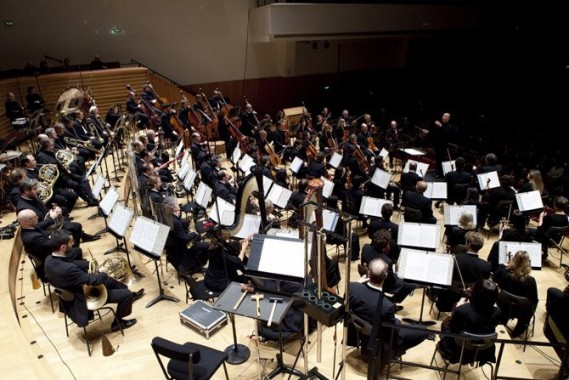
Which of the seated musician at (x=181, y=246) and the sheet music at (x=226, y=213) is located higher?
the sheet music at (x=226, y=213)

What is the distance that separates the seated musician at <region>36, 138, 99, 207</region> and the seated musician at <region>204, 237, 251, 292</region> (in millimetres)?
3462

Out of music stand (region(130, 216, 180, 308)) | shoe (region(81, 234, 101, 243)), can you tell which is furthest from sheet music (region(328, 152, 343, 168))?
music stand (region(130, 216, 180, 308))

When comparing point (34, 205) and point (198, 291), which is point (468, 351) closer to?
point (198, 291)

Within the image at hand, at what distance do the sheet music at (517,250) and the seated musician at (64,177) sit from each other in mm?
6679

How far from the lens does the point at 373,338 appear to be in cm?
272

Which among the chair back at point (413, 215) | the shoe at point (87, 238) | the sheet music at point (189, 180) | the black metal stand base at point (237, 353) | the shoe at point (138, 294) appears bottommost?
the black metal stand base at point (237, 353)

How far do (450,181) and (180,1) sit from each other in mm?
14020

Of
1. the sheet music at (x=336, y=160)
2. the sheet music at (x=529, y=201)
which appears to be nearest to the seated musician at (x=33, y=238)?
the sheet music at (x=336, y=160)

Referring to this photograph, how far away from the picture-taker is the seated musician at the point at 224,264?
5434mm

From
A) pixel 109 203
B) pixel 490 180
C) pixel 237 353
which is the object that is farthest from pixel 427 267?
pixel 109 203

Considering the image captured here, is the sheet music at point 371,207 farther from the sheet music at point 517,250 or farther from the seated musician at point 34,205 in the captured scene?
the seated musician at point 34,205

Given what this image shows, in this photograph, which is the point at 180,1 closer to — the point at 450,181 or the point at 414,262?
the point at 450,181

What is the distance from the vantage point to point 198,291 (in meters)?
5.83

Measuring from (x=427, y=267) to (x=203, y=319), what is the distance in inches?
110
